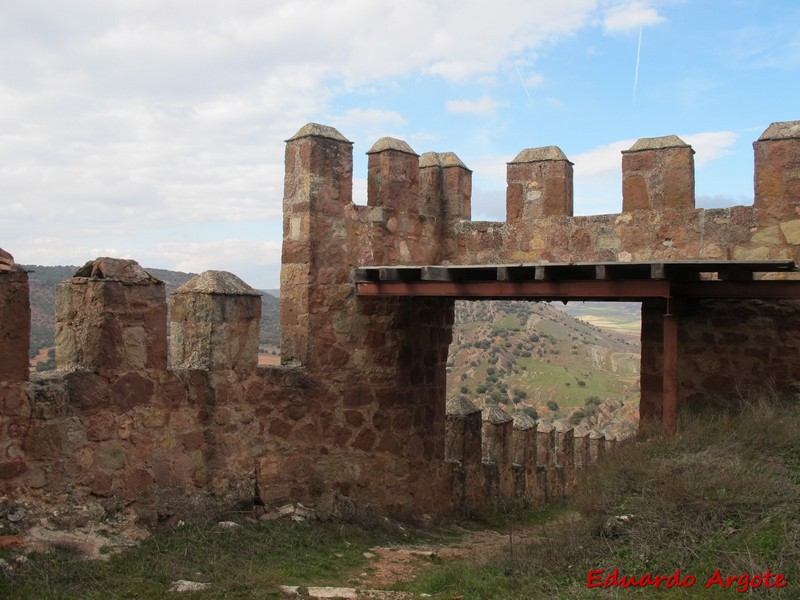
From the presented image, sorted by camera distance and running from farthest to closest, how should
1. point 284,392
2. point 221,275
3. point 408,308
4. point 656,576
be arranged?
point 408,308 → point 284,392 → point 221,275 → point 656,576

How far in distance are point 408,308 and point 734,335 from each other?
369cm

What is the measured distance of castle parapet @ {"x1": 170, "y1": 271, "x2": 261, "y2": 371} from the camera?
715 cm

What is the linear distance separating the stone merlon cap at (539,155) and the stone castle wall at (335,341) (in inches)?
0.9

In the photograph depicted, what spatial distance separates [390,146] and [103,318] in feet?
12.7

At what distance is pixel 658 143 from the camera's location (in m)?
8.23

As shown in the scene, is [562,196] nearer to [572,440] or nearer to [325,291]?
[325,291]

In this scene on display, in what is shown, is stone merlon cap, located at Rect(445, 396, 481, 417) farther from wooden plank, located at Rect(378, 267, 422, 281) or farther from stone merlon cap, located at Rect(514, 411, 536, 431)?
wooden plank, located at Rect(378, 267, 422, 281)

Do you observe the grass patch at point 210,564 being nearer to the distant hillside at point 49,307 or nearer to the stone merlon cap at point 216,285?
the stone merlon cap at point 216,285

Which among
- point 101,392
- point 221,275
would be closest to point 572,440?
point 221,275

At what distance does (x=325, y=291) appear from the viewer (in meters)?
8.26

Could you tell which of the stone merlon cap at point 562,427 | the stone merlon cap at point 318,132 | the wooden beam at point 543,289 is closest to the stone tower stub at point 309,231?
the stone merlon cap at point 318,132

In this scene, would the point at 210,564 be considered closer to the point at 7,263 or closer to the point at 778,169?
the point at 7,263

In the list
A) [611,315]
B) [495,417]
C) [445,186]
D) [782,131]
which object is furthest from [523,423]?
[611,315]

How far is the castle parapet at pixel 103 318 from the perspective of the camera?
6.35 meters
